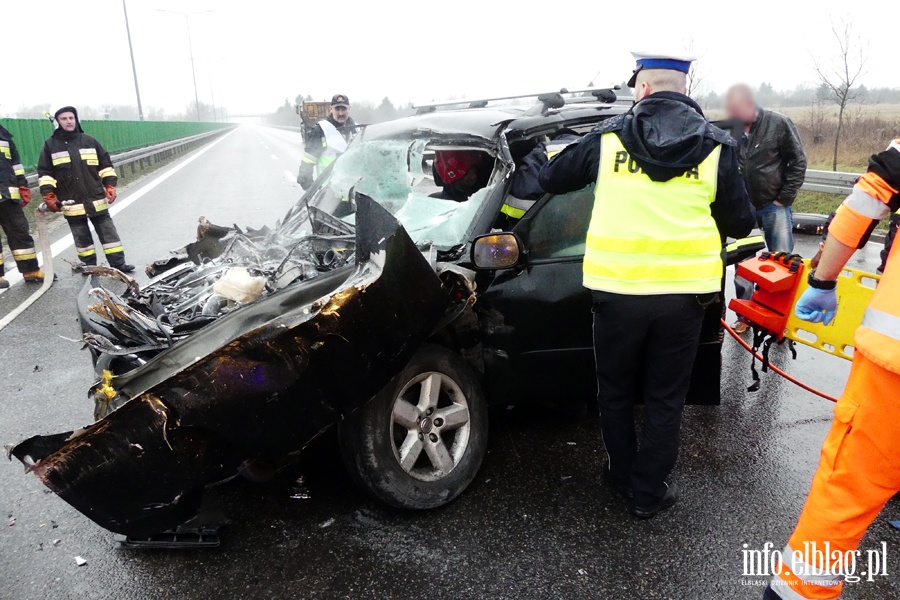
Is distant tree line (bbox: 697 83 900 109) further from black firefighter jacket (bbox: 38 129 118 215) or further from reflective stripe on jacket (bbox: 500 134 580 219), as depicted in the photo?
black firefighter jacket (bbox: 38 129 118 215)

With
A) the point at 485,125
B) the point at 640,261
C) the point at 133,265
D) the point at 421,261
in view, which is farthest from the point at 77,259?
the point at 640,261

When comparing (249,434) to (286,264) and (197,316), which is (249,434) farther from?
(286,264)

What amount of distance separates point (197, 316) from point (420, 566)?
1394mm

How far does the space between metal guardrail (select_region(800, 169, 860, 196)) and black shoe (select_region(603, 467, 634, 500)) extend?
8502mm

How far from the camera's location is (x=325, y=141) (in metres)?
6.61

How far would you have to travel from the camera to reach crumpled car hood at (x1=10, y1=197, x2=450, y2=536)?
2010 mm

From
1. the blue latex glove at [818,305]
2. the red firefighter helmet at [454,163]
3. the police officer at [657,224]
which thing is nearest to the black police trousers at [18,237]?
the red firefighter helmet at [454,163]

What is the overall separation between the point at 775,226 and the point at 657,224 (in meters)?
3.18

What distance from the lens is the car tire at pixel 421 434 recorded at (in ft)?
8.43

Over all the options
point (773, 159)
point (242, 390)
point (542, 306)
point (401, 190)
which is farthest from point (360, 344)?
point (773, 159)

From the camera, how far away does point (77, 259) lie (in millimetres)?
7668

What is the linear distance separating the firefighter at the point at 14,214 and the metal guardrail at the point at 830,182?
10.4m

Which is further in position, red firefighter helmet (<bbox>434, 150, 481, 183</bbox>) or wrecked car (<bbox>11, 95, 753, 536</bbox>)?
red firefighter helmet (<bbox>434, 150, 481, 183</bbox>)

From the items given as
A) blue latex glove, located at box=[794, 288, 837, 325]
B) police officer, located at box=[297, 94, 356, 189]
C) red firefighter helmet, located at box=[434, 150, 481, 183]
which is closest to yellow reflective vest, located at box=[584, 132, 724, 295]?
blue latex glove, located at box=[794, 288, 837, 325]
